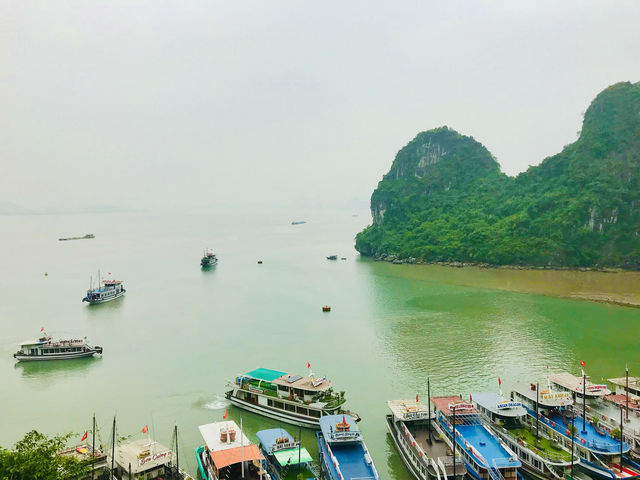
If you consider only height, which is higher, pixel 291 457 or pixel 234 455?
pixel 234 455

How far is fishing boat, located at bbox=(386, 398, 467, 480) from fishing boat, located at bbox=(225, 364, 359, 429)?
252 cm

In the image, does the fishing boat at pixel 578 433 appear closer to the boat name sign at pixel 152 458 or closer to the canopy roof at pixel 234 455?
the canopy roof at pixel 234 455

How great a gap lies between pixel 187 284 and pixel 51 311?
16.2m

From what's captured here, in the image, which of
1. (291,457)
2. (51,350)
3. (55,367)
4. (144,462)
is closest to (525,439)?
(291,457)

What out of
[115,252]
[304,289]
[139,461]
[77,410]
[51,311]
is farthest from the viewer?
[115,252]

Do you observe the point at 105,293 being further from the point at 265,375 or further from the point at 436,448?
the point at 436,448

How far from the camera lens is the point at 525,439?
1546 cm

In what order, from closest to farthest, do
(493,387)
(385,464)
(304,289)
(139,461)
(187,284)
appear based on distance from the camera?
(139,461)
(385,464)
(493,387)
(304,289)
(187,284)

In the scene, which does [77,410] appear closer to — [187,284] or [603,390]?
[603,390]

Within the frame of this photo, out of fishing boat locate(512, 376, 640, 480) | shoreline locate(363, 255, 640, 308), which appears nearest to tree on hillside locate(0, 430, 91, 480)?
fishing boat locate(512, 376, 640, 480)

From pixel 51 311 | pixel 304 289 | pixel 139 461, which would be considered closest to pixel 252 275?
pixel 304 289

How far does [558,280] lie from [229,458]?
50.4 m

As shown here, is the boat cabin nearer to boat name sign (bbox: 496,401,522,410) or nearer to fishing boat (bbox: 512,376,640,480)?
boat name sign (bbox: 496,401,522,410)

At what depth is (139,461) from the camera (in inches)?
545
